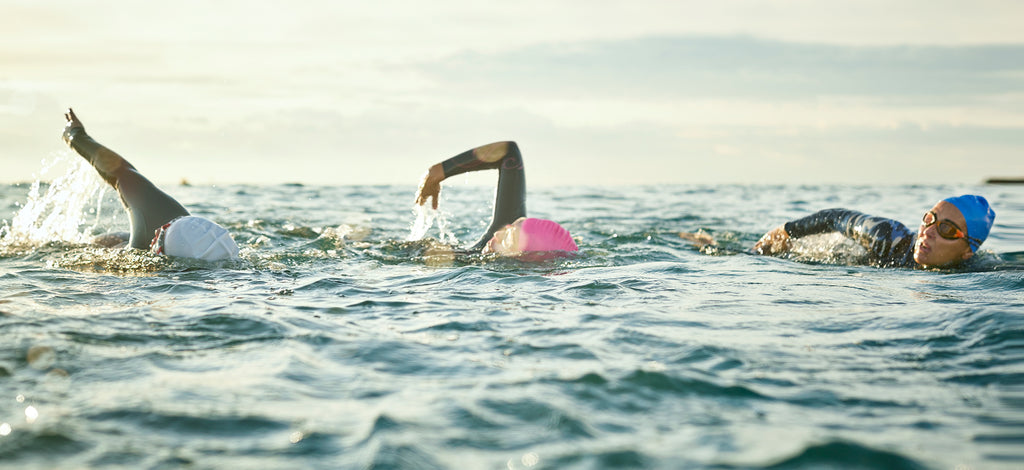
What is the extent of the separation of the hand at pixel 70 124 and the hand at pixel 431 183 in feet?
13.3

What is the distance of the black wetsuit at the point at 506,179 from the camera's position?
8625 mm

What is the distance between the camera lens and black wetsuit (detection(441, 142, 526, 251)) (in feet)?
28.3

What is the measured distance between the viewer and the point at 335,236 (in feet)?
35.9

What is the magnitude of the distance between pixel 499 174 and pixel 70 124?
16.5 feet

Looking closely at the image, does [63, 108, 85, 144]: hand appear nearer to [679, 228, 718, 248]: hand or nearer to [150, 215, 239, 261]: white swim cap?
[150, 215, 239, 261]: white swim cap

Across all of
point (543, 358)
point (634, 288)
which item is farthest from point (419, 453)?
point (634, 288)

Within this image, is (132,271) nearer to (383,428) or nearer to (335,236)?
(335,236)

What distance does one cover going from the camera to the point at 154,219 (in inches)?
319

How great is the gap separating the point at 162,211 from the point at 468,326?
4.51 metres

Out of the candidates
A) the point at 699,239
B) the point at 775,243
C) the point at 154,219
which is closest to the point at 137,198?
the point at 154,219

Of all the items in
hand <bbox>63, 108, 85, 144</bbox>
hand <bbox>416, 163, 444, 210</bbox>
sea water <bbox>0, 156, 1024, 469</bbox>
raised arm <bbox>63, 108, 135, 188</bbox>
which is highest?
hand <bbox>63, 108, 85, 144</bbox>

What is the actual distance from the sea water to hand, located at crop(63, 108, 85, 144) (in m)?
1.44

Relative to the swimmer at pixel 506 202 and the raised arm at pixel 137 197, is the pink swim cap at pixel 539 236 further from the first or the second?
the raised arm at pixel 137 197

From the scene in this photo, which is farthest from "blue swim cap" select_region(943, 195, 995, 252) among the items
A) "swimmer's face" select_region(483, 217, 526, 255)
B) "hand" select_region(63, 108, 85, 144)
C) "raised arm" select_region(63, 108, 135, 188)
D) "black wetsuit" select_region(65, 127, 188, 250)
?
"hand" select_region(63, 108, 85, 144)
